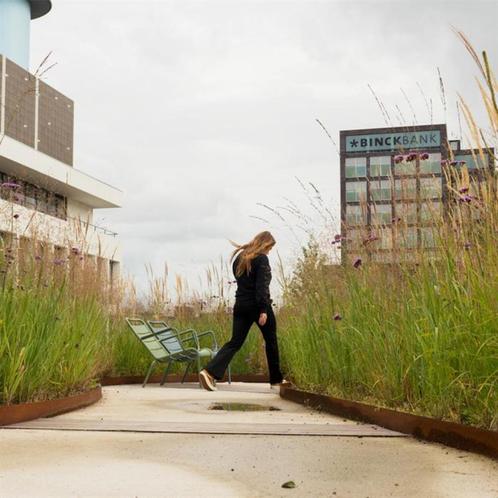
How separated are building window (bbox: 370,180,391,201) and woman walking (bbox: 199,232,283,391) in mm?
2086

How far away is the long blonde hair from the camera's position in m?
8.22

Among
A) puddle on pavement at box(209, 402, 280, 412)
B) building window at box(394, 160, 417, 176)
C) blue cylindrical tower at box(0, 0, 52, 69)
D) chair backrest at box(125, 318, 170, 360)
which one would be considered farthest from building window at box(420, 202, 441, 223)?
blue cylindrical tower at box(0, 0, 52, 69)

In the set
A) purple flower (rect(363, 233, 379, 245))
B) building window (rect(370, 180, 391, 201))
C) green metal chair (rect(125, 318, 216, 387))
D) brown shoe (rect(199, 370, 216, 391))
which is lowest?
brown shoe (rect(199, 370, 216, 391))

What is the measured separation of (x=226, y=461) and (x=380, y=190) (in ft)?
9.80

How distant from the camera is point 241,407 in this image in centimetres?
641

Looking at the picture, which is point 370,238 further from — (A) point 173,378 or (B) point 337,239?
(A) point 173,378

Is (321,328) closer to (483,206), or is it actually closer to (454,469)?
(483,206)

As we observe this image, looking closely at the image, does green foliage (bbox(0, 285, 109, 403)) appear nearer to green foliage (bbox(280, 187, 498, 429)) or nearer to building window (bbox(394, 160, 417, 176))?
green foliage (bbox(280, 187, 498, 429))

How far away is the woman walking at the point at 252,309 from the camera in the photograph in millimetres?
8109

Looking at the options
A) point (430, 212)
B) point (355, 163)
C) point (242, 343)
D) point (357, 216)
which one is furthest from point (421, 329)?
point (355, 163)

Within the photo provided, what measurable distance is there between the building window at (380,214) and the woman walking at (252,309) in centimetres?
217

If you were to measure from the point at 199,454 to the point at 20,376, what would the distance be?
1.70 metres

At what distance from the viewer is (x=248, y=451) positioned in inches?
154

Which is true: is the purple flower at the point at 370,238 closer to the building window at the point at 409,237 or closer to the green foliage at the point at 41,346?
the building window at the point at 409,237
